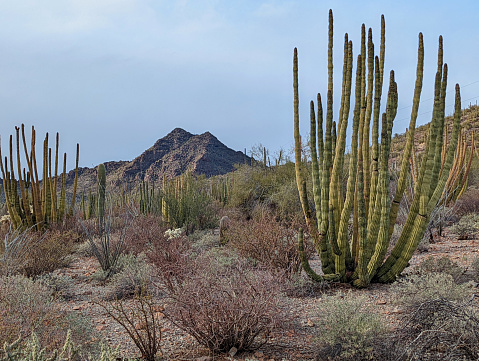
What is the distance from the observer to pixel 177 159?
5681 centimetres

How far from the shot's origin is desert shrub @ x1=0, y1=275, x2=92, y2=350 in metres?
3.89

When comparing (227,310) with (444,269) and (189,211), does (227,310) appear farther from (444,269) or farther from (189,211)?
(189,211)

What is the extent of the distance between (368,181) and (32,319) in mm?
4665

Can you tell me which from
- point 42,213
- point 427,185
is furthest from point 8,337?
point 42,213

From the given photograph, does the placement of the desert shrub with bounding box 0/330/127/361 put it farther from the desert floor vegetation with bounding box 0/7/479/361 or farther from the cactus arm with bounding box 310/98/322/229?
the cactus arm with bounding box 310/98/322/229

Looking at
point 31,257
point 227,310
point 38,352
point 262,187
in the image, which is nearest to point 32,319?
point 38,352

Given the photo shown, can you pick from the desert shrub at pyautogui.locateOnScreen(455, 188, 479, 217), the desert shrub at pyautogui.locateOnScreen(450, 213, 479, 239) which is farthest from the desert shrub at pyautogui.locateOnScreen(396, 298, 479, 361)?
the desert shrub at pyautogui.locateOnScreen(455, 188, 479, 217)

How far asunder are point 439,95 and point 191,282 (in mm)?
4607

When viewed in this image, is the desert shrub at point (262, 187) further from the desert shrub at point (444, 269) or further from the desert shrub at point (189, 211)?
the desert shrub at point (444, 269)

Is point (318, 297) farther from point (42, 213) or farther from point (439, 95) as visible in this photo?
point (42, 213)

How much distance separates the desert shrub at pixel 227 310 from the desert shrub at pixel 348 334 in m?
0.48

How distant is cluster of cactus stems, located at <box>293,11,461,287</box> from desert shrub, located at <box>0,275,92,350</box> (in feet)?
10.1

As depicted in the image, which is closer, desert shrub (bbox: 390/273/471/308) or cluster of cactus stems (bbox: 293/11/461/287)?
desert shrub (bbox: 390/273/471/308)

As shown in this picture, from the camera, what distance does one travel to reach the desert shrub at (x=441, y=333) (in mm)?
3506
